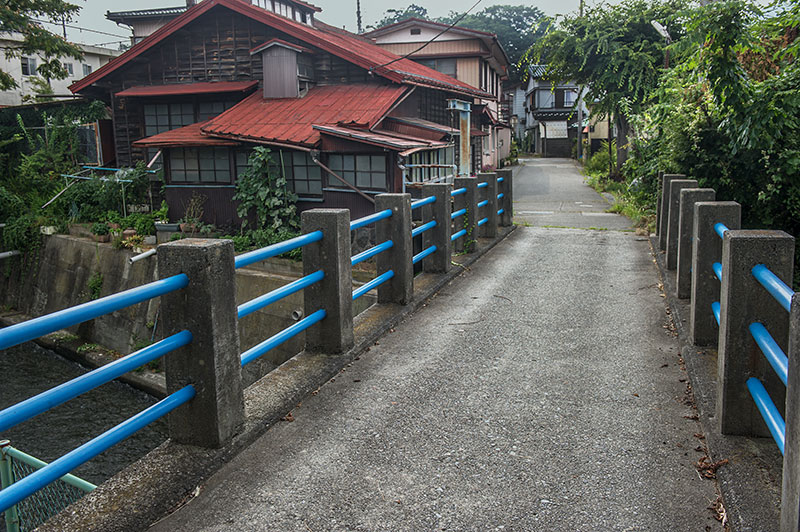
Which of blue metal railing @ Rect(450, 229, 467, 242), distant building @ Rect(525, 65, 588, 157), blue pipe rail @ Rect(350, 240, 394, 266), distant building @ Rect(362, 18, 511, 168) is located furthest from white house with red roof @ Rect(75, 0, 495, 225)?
distant building @ Rect(525, 65, 588, 157)

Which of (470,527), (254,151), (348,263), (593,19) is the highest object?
(593,19)

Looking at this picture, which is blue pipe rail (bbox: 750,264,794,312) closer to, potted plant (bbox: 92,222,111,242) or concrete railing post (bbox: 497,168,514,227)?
concrete railing post (bbox: 497,168,514,227)

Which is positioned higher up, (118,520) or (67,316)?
(67,316)

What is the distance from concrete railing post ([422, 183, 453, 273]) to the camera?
8.40 meters

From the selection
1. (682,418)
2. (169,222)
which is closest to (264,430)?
(682,418)

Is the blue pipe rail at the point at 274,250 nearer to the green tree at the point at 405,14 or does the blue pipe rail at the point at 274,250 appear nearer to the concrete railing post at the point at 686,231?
the concrete railing post at the point at 686,231

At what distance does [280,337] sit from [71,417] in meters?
9.87

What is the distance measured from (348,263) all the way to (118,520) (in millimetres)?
2734

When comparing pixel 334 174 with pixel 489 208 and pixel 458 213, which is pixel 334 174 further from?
pixel 458 213

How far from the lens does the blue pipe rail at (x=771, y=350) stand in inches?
118

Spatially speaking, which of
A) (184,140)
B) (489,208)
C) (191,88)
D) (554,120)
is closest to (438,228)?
(489,208)

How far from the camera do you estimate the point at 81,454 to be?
9.64ft

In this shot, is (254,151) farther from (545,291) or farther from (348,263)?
(348,263)

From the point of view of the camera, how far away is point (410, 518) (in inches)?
128
